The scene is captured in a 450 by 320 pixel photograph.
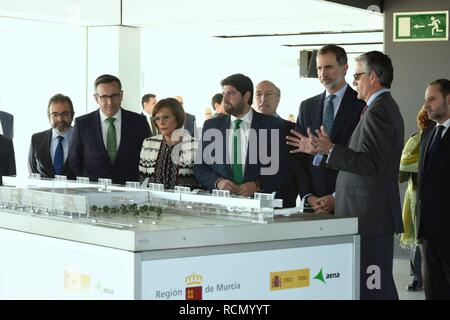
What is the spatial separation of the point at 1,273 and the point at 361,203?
1736 mm

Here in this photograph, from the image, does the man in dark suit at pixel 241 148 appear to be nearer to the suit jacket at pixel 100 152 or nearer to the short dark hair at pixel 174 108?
the short dark hair at pixel 174 108

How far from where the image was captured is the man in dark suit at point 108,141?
18.9 ft

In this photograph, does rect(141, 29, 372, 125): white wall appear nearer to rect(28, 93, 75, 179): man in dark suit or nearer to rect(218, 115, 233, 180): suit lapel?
rect(28, 93, 75, 179): man in dark suit

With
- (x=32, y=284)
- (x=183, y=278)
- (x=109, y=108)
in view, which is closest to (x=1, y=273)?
(x=32, y=284)

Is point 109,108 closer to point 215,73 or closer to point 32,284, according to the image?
point 32,284

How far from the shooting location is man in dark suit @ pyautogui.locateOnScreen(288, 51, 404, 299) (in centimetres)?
443

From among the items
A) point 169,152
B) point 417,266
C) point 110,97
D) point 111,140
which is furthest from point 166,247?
point 417,266

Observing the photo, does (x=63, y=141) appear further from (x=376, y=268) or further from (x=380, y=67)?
(x=376, y=268)

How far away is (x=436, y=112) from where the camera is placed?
18.8ft

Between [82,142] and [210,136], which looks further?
[82,142]

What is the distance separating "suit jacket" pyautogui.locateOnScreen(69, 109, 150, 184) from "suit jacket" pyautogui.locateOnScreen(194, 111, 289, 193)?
2.11 ft

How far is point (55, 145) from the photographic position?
20.0ft

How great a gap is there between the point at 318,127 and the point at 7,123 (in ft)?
16.0

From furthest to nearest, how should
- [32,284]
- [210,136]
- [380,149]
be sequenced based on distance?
[210,136], [380,149], [32,284]
